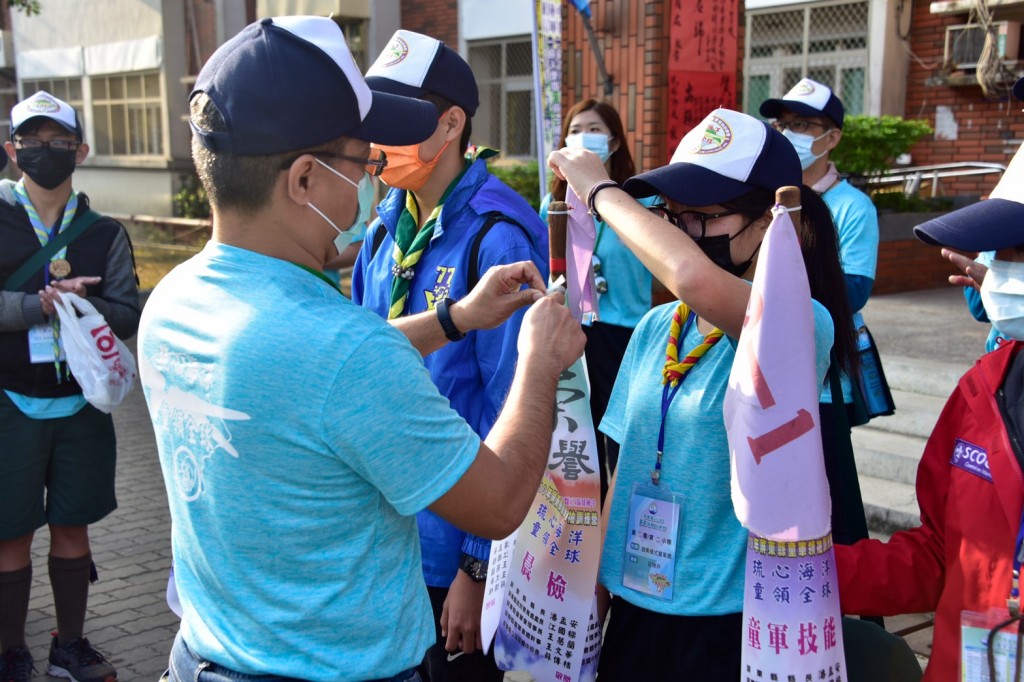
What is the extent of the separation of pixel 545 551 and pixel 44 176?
9.70 ft

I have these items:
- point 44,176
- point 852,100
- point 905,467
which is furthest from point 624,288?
point 852,100

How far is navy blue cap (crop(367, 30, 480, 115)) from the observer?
291cm

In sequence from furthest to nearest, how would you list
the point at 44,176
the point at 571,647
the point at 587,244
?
the point at 44,176 < the point at 587,244 < the point at 571,647

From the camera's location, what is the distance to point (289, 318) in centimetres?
170

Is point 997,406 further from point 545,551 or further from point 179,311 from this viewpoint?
point 179,311

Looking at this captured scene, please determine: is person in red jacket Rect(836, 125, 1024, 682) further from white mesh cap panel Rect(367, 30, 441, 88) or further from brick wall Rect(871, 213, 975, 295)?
brick wall Rect(871, 213, 975, 295)

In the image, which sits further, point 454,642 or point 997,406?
point 454,642

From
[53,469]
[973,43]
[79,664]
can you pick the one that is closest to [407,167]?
[53,469]

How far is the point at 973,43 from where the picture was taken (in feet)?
41.4

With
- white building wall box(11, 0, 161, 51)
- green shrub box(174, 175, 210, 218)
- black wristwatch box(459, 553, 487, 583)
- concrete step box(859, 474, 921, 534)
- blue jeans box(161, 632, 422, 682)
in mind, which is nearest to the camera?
blue jeans box(161, 632, 422, 682)

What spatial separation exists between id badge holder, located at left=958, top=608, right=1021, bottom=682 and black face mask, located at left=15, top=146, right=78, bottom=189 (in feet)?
12.3

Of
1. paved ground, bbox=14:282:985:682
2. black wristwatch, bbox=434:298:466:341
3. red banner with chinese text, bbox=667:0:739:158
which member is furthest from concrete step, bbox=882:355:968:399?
black wristwatch, bbox=434:298:466:341

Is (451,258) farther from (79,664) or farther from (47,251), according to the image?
(79,664)

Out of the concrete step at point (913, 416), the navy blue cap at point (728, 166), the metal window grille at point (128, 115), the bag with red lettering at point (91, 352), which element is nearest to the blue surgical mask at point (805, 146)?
the concrete step at point (913, 416)
